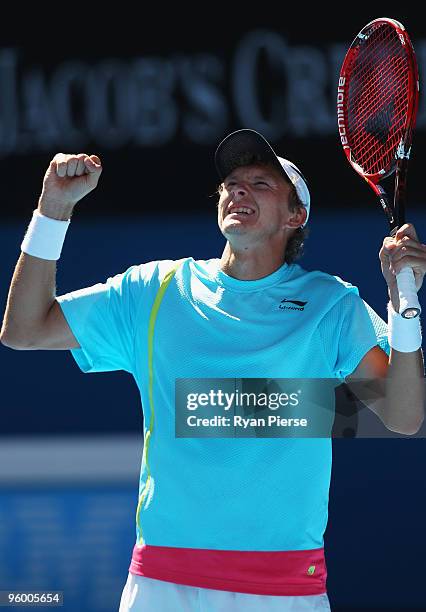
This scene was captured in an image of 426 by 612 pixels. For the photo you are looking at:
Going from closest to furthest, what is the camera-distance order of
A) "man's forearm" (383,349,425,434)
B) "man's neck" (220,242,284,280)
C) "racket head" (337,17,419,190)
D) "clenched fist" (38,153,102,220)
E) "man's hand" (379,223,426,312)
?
1. "man's hand" (379,223,426,312)
2. "man's forearm" (383,349,425,434)
3. "clenched fist" (38,153,102,220)
4. "man's neck" (220,242,284,280)
5. "racket head" (337,17,419,190)

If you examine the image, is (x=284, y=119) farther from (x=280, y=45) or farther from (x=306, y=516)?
(x=306, y=516)

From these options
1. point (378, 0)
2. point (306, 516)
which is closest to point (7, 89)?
point (378, 0)

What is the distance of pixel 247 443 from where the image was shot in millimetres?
2824

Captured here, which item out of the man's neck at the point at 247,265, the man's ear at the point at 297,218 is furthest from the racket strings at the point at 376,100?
the man's neck at the point at 247,265

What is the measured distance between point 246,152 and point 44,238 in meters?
0.56

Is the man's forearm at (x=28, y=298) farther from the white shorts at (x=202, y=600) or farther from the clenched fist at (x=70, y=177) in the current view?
the white shorts at (x=202, y=600)

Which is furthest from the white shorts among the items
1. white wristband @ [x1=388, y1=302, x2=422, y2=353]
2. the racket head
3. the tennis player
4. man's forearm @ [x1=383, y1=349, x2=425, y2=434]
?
the racket head

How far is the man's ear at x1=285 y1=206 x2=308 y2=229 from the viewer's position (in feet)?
10.4

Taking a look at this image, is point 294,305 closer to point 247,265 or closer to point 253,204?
point 247,265

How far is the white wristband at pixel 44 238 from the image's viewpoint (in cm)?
295

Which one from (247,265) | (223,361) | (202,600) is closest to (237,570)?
(202,600)

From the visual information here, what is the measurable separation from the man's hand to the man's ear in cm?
43

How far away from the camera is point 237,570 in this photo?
2.78 m

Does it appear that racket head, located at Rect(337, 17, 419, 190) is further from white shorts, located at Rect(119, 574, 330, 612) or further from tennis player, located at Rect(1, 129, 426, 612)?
white shorts, located at Rect(119, 574, 330, 612)
